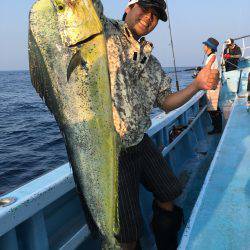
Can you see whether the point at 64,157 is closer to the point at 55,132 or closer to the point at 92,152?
the point at 55,132

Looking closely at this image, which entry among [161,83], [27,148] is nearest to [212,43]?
[161,83]

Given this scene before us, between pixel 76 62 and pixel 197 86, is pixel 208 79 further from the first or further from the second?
pixel 76 62

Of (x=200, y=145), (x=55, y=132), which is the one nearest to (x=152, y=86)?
(x=200, y=145)

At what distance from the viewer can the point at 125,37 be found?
2568 mm

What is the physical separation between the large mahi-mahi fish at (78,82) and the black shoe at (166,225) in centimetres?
138

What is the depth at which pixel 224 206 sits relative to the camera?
2.92m

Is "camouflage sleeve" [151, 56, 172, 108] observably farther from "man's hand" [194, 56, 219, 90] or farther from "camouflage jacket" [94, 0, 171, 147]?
"man's hand" [194, 56, 219, 90]

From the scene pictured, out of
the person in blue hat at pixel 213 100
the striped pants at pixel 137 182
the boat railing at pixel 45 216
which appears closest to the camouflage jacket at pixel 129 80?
the striped pants at pixel 137 182

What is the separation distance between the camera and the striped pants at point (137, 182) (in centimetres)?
270

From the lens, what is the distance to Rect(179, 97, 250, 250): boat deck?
2.46 metres

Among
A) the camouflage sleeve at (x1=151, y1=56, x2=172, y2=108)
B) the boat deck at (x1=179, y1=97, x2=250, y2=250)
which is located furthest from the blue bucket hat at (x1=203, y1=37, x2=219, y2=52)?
the camouflage sleeve at (x1=151, y1=56, x2=172, y2=108)

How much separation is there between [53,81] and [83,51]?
7.9 inches

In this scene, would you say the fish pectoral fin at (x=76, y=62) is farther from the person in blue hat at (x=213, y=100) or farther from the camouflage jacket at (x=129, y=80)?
the person in blue hat at (x=213, y=100)

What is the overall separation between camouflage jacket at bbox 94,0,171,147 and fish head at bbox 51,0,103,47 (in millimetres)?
673
